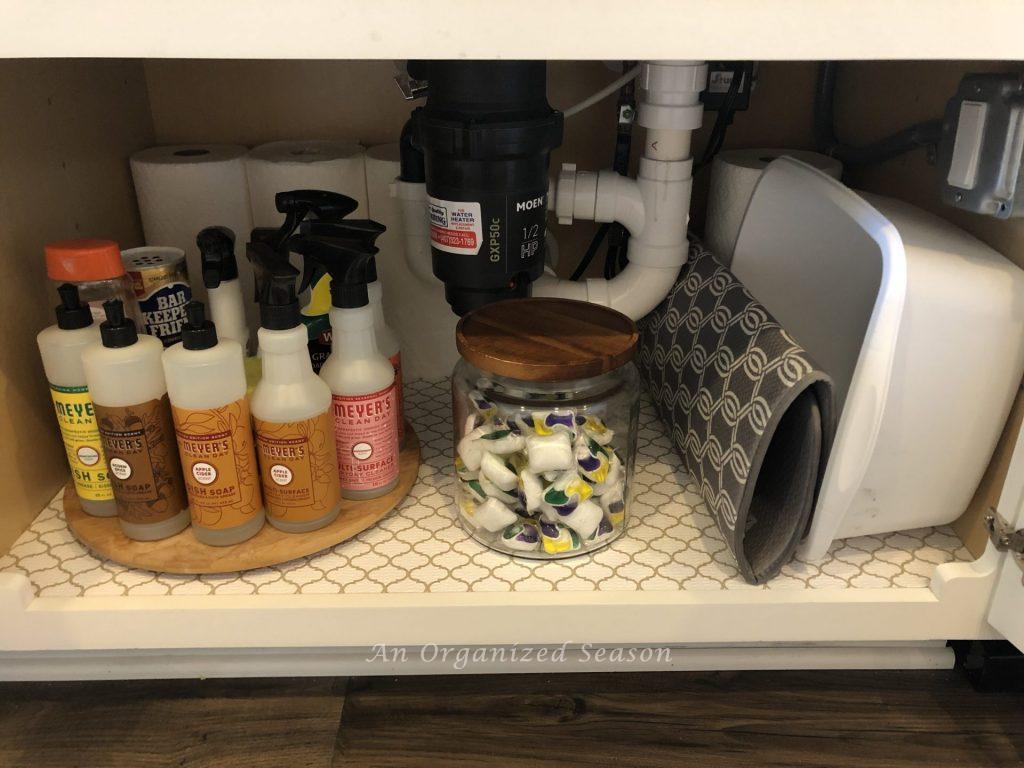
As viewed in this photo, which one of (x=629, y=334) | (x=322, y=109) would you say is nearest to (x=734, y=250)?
(x=629, y=334)

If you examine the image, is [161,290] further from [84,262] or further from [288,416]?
[288,416]

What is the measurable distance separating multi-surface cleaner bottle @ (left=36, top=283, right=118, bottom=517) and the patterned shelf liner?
47mm

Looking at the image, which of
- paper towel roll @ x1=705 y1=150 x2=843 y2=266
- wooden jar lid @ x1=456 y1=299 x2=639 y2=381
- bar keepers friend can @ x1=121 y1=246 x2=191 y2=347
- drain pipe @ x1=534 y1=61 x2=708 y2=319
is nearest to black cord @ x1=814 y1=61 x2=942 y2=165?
paper towel roll @ x1=705 y1=150 x2=843 y2=266

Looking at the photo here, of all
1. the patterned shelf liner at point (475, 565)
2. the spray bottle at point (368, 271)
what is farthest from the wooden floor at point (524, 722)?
the spray bottle at point (368, 271)

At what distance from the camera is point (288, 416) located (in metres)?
0.65

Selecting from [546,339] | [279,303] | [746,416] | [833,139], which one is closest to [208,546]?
[279,303]

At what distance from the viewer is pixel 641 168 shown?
0.83 meters

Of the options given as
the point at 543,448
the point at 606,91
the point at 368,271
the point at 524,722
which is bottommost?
the point at 524,722

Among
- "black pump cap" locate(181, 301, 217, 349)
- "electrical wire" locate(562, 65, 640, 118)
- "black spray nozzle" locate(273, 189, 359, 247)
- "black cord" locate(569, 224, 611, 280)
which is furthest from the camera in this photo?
"black cord" locate(569, 224, 611, 280)

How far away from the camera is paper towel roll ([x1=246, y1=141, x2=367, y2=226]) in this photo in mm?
858

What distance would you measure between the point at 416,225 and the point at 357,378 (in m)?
0.22

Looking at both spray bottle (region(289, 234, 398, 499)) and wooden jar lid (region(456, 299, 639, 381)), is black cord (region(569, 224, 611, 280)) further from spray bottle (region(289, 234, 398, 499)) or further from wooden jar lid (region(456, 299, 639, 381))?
spray bottle (region(289, 234, 398, 499))

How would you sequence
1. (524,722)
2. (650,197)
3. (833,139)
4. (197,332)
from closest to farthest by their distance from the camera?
(197,332) → (524,722) → (650,197) → (833,139)

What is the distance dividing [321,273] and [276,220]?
0.18m
